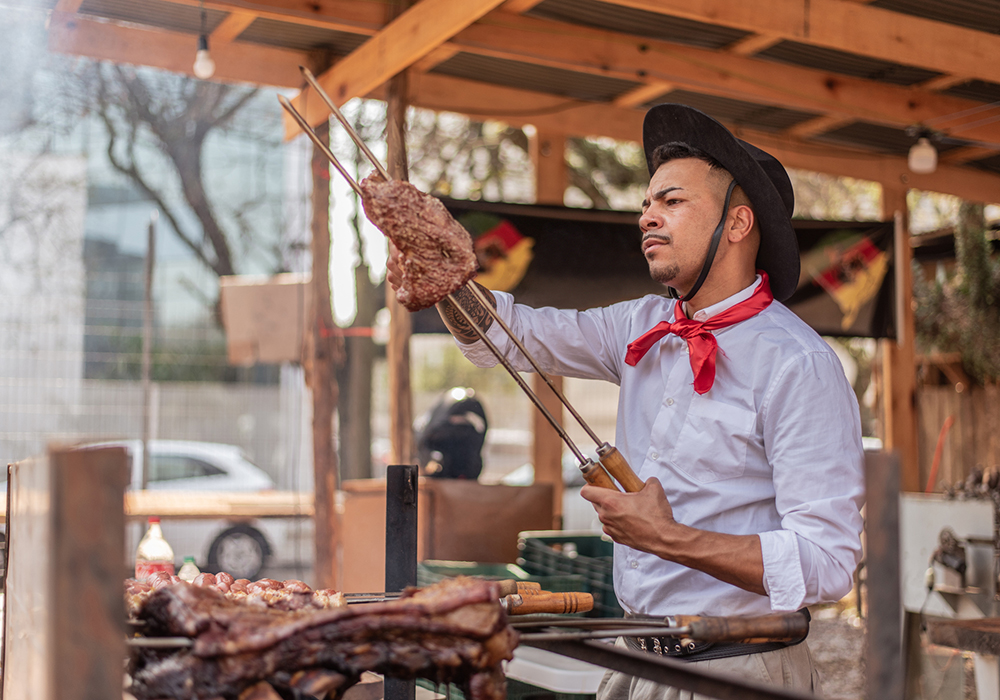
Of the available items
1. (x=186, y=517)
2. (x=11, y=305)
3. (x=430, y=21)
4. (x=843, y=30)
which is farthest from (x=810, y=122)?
(x=11, y=305)

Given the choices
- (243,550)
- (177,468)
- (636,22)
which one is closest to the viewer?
(636,22)

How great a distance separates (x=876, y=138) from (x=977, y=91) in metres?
0.83

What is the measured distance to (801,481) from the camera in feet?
6.43

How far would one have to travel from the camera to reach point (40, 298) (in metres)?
11.8

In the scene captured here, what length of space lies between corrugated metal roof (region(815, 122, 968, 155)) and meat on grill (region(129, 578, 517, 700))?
5479 millimetres

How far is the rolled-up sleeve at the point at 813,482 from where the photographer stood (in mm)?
1878

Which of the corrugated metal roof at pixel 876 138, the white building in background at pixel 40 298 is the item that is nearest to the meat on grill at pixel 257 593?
the corrugated metal roof at pixel 876 138

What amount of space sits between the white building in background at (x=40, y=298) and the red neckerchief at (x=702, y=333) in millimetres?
8609

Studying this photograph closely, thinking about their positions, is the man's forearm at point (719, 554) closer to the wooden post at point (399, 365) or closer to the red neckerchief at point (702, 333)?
the red neckerchief at point (702, 333)

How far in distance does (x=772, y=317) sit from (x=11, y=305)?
428 inches

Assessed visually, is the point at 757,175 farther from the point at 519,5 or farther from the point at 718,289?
the point at 519,5

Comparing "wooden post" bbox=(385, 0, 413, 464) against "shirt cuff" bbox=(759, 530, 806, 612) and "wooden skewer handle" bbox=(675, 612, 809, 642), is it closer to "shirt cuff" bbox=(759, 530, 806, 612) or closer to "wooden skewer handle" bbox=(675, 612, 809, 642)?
"shirt cuff" bbox=(759, 530, 806, 612)

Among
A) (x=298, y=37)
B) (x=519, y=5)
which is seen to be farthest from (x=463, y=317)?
(x=298, y=37)

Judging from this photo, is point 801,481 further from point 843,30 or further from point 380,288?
point 380,288
